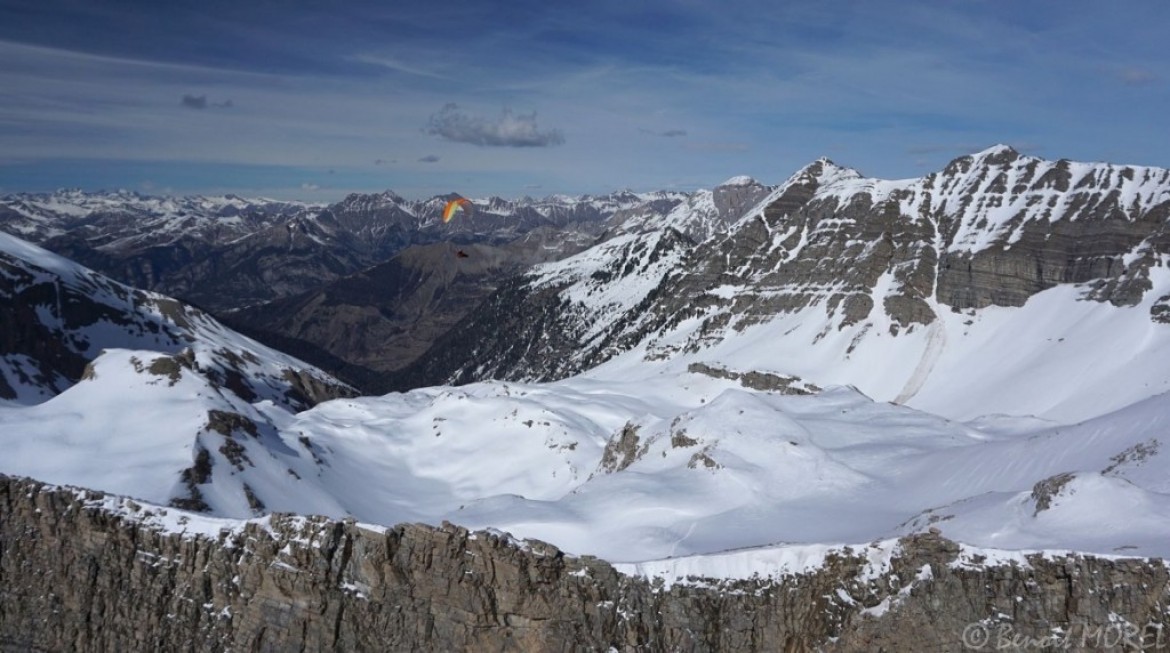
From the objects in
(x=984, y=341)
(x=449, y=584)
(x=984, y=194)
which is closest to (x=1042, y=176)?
(x=984, y=194)

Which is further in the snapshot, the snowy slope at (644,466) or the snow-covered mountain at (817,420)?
the snow-covered mountain at (817,420)

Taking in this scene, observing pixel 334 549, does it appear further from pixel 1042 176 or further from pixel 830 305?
pixel 1042 176

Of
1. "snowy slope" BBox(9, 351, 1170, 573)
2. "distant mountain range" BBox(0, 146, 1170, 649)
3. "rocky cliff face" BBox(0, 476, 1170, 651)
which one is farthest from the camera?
"snowy slope" BBox(9, 351, 1170, 573)

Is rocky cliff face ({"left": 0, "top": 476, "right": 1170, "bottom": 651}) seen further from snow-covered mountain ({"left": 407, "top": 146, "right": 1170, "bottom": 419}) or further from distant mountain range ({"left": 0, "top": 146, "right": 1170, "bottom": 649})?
snow-covered mountain ({"left": 407, "top": 146, "right": 1170, "bottom": 419})

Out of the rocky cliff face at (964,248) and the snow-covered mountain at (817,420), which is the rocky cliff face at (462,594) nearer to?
the snow-covered mountain at (817,420)

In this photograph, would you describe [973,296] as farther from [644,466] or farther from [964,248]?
[644,466]

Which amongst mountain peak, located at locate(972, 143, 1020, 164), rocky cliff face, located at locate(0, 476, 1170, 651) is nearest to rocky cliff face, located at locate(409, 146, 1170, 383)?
mountain peak, located at locate(972, 143, 1020, 164)

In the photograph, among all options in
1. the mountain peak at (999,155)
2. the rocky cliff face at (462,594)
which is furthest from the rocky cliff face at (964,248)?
the rocky cliff face at (462,594)
